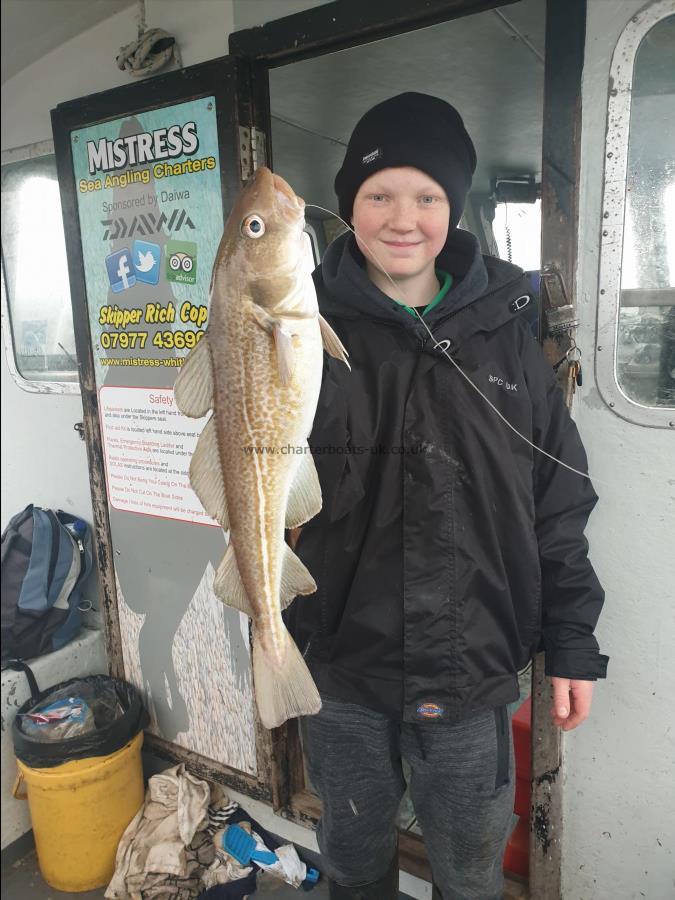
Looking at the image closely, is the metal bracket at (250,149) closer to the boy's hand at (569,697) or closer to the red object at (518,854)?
the boy's hand at (569,697)

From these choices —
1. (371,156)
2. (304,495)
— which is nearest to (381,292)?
(371,156)

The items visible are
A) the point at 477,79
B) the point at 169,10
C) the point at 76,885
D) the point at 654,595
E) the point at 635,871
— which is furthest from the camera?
the point at 477,79

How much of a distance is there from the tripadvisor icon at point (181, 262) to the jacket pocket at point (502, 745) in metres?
2.02

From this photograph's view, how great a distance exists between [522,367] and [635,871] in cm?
185

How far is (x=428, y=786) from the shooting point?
171cm

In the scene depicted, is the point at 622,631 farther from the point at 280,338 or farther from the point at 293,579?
the point at 280,338

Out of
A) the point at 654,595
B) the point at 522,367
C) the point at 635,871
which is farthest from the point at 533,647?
the point at 635,871

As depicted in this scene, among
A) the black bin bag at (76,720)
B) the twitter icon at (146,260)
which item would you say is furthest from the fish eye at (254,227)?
the black bin bag at (76,720)

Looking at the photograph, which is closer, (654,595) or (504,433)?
(504,433)

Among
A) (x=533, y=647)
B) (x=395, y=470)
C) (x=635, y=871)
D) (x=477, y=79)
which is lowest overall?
(x=635, y=871)

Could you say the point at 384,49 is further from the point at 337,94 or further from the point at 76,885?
the point at 76,885

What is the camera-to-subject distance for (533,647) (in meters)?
1.81

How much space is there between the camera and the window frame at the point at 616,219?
176 centimetres

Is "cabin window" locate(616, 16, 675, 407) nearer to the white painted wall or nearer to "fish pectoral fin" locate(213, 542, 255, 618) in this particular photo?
the white painted wall
